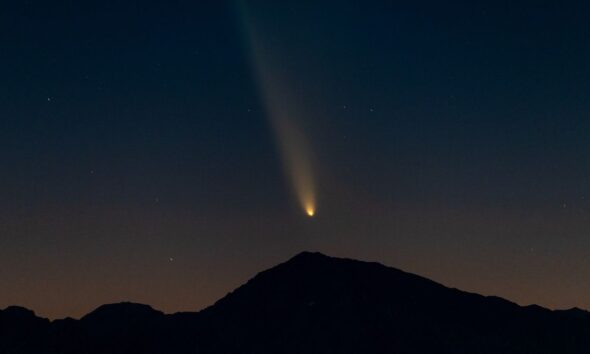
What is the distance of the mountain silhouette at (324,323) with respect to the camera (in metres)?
128

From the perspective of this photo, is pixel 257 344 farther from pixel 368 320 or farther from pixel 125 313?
pixel 125 313

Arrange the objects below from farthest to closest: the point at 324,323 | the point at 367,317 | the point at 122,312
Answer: the point at 122,312 < the point at 367,317 < the point at 324,323

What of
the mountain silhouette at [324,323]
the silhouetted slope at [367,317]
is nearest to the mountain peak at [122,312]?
the mountain silhouette at [324,323]

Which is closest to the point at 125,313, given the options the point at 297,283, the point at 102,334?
the point at 102,334

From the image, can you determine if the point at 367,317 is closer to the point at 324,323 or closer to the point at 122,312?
the point at 324,323

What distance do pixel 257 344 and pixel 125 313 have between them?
140 feet

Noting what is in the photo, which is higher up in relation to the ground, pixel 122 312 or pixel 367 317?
pixel 122 312

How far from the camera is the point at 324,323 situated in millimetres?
132125

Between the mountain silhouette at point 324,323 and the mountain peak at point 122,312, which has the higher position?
the mountain peak at point 122,312

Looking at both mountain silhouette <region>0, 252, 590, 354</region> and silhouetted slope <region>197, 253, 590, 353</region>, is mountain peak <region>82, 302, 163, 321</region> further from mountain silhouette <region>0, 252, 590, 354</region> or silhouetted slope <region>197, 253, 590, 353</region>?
silhouetted slope <region>197, 253, 590, 353</region>

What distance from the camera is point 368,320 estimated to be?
133 meters

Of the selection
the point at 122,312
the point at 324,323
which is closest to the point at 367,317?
the point at 324,323

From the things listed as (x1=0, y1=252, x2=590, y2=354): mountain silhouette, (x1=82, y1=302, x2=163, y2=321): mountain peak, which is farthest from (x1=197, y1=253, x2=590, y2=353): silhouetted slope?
(x1=82, y1=302, x2=163, y2=321): mountain peak

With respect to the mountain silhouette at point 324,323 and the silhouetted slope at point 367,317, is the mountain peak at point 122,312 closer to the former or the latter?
the mountain silhouette at point 324,323
